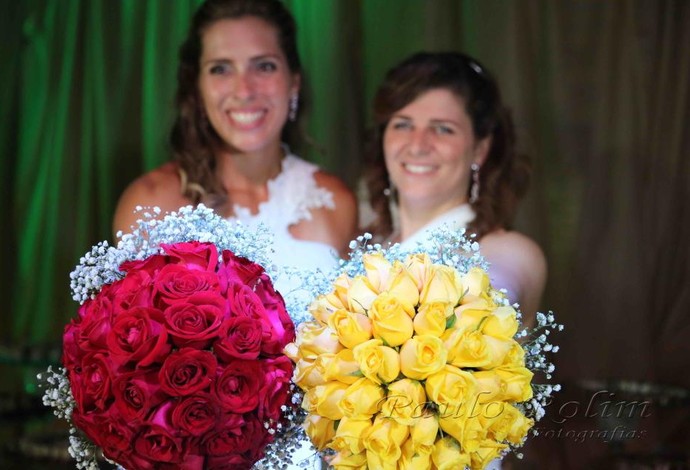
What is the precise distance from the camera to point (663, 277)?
133 inches

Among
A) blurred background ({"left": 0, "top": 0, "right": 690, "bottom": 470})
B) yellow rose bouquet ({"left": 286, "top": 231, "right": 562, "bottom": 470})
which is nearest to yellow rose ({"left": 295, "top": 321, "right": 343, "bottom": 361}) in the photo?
yellow rose bouquet ({"left": 286, "top": 231, "right": 562, "bottom": 470})

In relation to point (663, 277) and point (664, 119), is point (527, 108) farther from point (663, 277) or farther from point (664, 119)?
point (663, 277)

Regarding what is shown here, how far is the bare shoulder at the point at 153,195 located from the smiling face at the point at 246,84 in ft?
0.71

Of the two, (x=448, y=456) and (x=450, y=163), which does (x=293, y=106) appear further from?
(x=448, y=456)

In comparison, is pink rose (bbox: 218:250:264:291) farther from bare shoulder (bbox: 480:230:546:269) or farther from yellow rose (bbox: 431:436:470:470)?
bare shoulder (bbox: 480:230:546:269)

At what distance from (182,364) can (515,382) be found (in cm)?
45

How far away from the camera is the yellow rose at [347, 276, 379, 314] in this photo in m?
1.31

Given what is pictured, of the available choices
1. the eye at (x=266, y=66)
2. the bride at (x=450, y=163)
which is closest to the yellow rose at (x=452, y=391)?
the bride at (x=450, y=163)

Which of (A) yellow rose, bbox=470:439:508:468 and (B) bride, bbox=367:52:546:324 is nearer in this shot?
(A) yellow rose, bbox=470:439:508:468

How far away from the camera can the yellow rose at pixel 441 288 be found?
1.30 m

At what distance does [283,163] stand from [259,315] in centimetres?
181

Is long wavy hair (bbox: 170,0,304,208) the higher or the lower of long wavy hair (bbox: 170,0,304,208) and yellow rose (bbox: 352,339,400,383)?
the higher

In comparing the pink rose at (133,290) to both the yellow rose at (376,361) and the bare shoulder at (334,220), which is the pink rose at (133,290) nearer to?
the yellow rose at (376,361)

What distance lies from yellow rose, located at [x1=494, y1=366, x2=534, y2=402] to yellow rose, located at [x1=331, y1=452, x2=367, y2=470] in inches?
8.0
